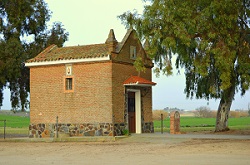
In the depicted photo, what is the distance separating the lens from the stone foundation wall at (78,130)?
92.0 feet

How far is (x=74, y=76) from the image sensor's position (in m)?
29.4

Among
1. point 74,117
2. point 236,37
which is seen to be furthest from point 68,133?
point 236,37

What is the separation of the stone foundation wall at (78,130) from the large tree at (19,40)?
18.5ft

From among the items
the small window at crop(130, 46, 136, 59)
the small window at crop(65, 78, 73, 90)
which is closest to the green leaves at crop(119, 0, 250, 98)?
the small window at crop(130, 46, 136, 59)

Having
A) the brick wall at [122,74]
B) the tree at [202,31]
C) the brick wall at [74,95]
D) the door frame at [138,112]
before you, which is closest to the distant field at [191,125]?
the door frame at [138,112]

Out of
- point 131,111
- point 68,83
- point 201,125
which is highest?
point 68,83

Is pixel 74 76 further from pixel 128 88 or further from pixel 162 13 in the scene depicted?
pixel 162 13

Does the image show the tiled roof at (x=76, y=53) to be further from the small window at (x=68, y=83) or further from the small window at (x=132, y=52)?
the small window at (x=132, y=52)

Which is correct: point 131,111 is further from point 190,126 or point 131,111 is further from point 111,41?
point 190,126

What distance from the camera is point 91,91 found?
94.0 ft

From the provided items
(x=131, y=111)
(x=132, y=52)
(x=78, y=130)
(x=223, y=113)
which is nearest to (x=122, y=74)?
(x=132, y=52)

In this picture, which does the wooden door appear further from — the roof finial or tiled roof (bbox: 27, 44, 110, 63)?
the roof finial

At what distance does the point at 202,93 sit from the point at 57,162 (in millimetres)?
19776

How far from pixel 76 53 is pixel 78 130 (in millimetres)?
4763
